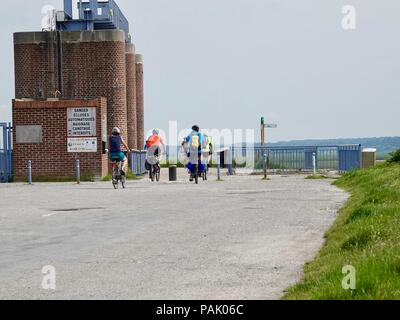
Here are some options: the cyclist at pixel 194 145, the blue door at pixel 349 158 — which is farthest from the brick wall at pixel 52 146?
the blue door at pixel 349 158

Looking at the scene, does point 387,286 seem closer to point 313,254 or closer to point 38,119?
point 313,254

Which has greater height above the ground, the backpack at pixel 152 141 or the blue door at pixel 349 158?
the backpack at pixel 152 141

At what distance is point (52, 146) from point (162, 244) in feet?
70.1

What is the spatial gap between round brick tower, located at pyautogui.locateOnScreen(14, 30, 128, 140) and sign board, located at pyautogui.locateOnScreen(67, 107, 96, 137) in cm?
493

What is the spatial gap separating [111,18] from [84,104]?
940 cm

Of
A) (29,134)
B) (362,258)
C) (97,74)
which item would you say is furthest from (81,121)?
(362,258)

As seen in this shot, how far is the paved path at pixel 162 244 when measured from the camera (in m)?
8.16

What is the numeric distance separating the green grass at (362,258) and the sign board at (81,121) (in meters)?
20.0

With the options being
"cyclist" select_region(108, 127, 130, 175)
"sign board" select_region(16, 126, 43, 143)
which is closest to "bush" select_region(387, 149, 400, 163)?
"cyclist" select_region(108, 127, 130, 175)

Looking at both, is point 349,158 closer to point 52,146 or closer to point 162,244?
point 52,146

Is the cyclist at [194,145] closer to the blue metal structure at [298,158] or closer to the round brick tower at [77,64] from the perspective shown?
the round brick tower at [77,64]

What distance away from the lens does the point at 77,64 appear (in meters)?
36.9

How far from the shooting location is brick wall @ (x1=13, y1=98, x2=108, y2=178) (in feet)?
105
